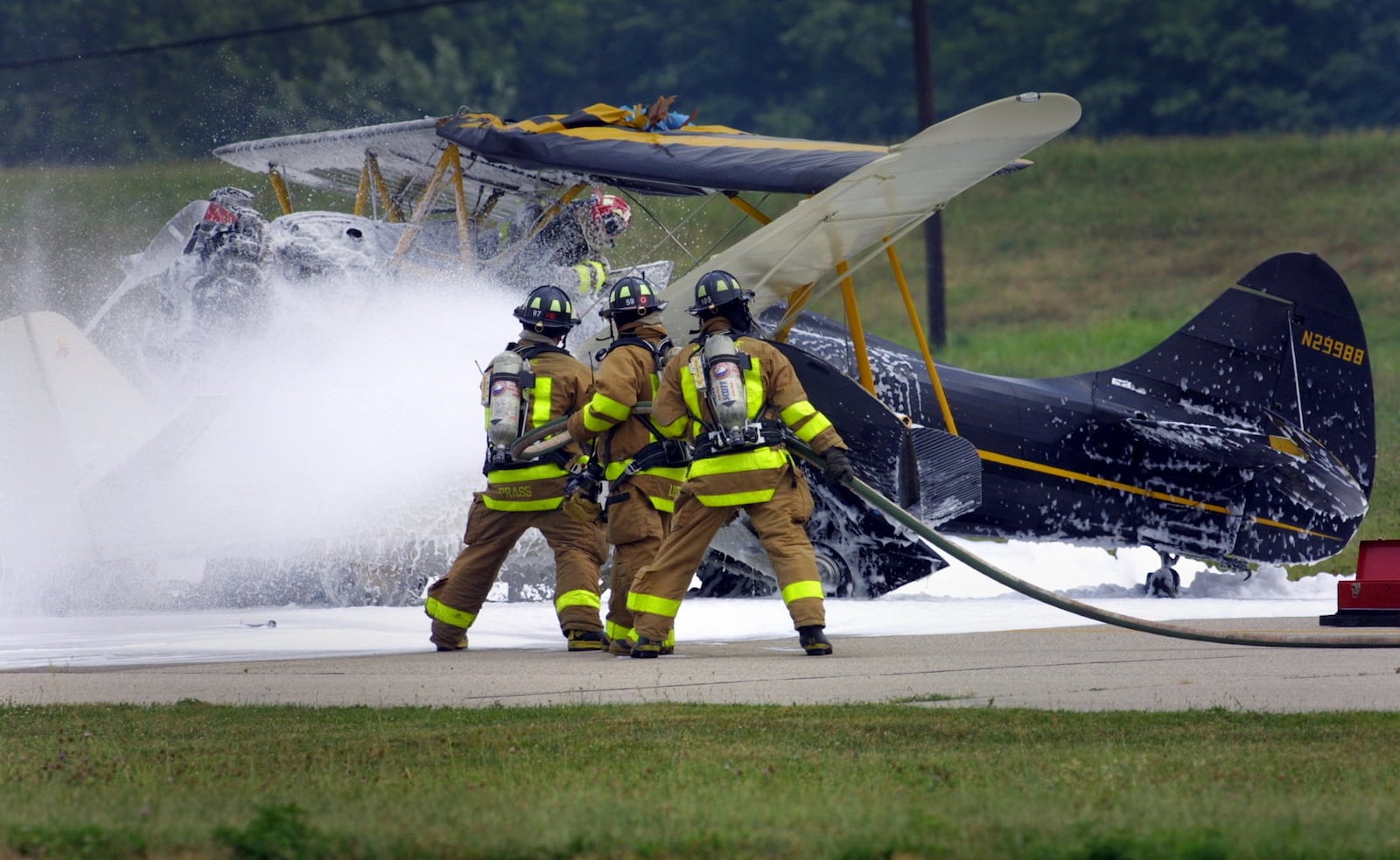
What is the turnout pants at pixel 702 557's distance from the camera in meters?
9.16

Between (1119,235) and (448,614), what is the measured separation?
122 feet

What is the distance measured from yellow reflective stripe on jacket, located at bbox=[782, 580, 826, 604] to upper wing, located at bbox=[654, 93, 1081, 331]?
2612mm

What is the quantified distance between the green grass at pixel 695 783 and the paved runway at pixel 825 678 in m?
0.50

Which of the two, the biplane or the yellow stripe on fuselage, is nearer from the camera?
the biplane

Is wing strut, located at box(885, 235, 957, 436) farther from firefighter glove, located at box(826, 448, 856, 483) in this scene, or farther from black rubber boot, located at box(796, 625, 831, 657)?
black rubber boot, located at box(796, 625, 831, 657)

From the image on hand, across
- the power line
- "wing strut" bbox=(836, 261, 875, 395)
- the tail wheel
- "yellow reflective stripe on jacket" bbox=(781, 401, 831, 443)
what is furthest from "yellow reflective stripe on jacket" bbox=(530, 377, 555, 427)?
the power line

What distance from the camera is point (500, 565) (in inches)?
400

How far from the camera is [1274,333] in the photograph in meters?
14.3

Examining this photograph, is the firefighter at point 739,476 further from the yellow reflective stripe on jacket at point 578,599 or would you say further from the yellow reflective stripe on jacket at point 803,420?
the yellow reflective stripe on jacket at point 578,599

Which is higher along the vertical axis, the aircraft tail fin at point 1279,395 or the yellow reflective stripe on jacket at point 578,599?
the aircraft tail fin at point 1279,395

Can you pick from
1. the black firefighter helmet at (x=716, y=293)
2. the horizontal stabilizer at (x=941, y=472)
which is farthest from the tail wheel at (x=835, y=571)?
the black firefighter helmet at (x=716, y=293)

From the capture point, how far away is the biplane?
11750mm

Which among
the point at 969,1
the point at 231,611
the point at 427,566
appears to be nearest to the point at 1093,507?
the point at 427,566

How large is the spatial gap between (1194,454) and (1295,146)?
1424 inches
